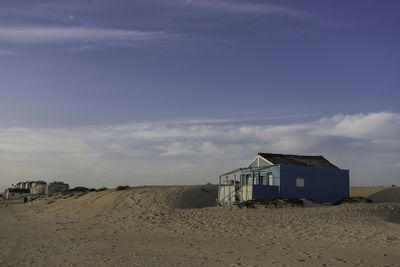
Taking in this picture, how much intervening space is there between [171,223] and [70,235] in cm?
525

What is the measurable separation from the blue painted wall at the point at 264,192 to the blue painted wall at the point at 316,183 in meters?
0.51

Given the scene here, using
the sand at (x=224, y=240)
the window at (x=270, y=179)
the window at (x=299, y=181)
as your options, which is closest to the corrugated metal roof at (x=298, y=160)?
the window at (x=270, y=179)

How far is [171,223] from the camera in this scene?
79.8 ft

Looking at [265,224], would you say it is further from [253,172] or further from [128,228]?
[253,172]

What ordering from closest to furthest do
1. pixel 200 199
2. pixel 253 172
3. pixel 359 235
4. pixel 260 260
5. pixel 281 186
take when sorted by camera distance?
pixel 260 260 → pixel 359 235 → pixel 281 186 → pixel 253 172 → pixel 200 199

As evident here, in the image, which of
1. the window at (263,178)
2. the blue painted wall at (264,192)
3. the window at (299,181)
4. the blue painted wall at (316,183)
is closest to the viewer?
the blue painted wall at (264,192)

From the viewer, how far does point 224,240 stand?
17453 mm

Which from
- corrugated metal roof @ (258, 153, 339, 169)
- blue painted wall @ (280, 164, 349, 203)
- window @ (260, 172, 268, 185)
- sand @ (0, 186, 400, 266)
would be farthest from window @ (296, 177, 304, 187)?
sand @ (0, 186, 400, 266)

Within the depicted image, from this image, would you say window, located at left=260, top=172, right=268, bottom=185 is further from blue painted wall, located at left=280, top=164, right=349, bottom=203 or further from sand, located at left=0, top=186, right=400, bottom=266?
sand, located at left=0, top=186, right=400, bottom=266

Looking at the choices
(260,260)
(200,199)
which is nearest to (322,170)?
(200,199)

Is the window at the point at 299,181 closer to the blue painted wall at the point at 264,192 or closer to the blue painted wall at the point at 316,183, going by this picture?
the blue painted wall at the point at 316,183

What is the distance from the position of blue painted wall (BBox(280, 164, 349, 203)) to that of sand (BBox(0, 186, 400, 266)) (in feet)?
20.5

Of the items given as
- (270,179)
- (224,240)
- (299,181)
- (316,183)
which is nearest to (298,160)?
(316,183)

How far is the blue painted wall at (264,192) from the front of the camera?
32803 mm
